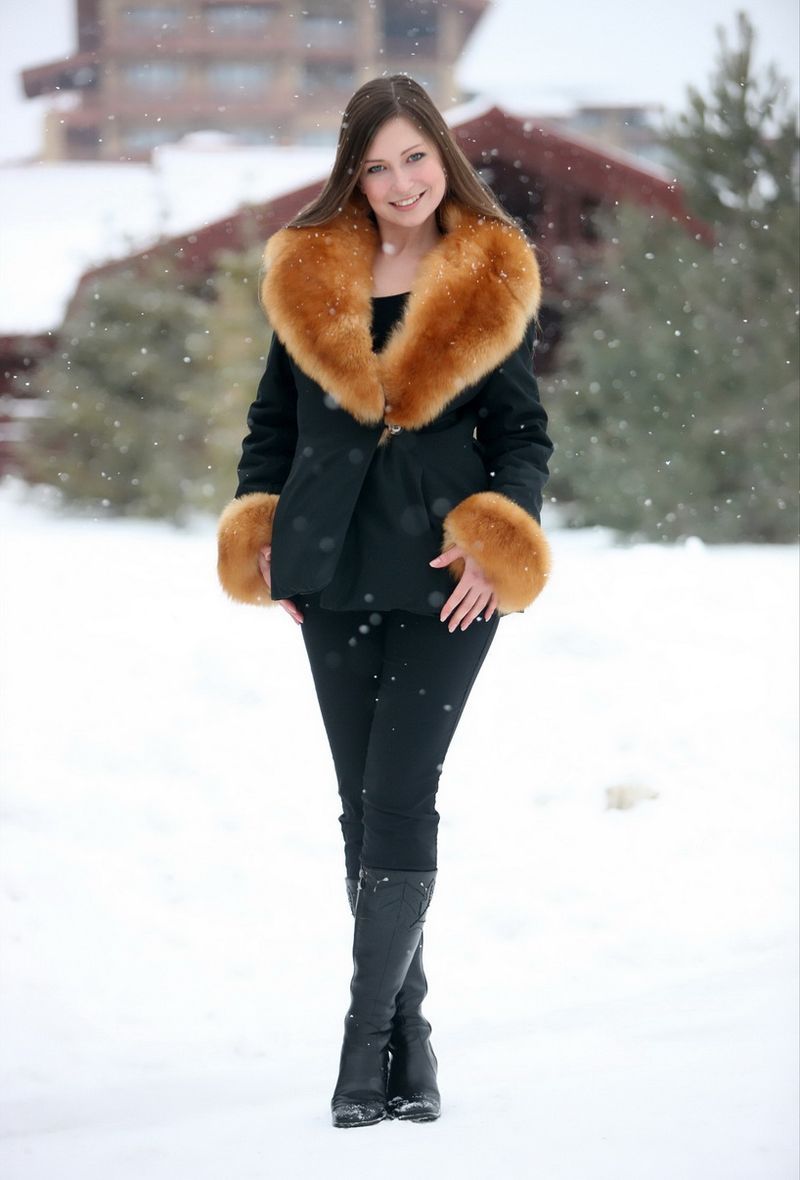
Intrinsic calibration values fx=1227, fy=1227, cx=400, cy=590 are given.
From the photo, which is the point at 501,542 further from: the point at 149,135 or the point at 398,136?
the point at 149,135

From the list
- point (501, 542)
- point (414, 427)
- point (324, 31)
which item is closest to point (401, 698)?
point (501, 542)

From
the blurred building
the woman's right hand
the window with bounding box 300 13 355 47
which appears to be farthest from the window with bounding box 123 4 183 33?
the woman's right hand

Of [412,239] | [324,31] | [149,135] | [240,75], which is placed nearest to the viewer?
[412,239]

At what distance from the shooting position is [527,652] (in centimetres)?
581

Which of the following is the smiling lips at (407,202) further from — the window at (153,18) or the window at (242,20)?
the window at (153,18)

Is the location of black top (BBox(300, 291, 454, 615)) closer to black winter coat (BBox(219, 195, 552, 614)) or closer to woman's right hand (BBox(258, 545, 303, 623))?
black winter coat (BBox(219, 195, 552, 614))

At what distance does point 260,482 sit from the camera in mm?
2355

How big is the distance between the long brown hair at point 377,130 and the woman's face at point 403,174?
16 mm

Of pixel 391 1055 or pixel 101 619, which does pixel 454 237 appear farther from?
pixel 101 619

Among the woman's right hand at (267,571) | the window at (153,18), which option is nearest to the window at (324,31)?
the window at (153,18)

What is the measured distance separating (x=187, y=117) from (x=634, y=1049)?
5690 cm

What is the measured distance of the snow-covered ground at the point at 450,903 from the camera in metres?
2.30

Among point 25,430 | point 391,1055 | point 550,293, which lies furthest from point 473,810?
point 25,430

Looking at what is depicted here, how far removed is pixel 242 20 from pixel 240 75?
2.31 meters
